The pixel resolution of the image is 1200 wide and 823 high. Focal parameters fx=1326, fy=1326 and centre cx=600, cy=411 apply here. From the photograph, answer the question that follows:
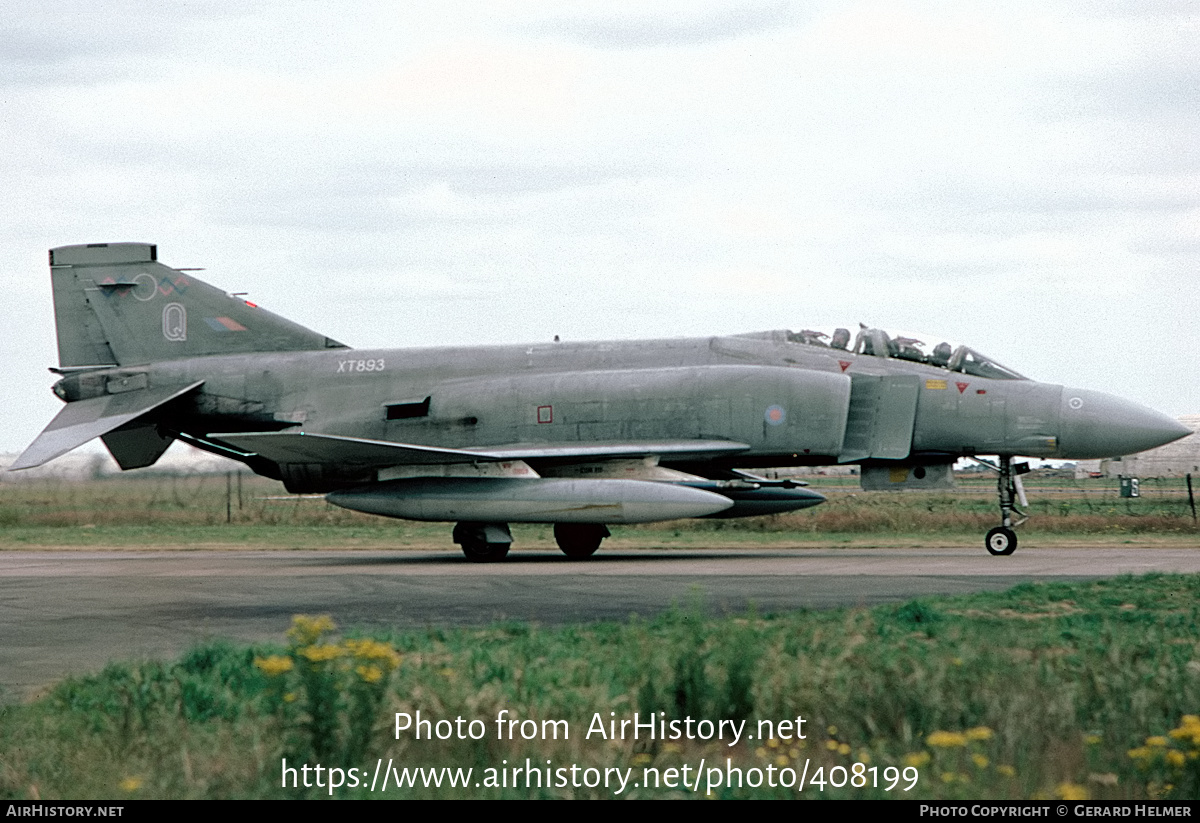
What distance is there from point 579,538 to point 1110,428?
7652 mm

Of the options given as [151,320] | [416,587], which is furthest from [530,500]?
[151,320]

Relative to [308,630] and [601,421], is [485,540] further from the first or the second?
[308,630]

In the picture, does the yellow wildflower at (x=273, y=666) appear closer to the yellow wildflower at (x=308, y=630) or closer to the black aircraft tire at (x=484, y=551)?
the yellow wildflower at (x=308, y=630)

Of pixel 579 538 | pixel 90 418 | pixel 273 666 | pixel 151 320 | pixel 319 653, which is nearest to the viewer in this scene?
pixel 273 666

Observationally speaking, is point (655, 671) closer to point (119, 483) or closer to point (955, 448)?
point (955, 448)

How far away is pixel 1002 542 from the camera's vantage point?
1820 cm

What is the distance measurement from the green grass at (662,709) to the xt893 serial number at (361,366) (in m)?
13.0

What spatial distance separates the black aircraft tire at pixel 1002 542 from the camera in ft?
59.5

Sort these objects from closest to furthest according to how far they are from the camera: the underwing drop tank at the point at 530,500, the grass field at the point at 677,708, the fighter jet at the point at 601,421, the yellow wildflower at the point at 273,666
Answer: the grass field at the point at 677,708 < the yellow wildflower at the point at 273,666 < the underwing drop tank at the point at 530,500 < the fighter jet at the point at 601,421

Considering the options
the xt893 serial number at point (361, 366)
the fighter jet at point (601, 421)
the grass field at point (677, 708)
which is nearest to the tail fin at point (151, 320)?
the fighter jet at point (601, 421)

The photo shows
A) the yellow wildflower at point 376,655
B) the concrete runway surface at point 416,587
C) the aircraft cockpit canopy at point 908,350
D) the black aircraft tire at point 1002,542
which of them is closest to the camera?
the yellow wildflower at point 376,655

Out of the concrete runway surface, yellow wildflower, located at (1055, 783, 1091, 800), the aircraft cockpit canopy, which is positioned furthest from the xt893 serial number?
yellow wildflower, located at (1055, 783, 1091, 800)

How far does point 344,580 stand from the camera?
1503cm

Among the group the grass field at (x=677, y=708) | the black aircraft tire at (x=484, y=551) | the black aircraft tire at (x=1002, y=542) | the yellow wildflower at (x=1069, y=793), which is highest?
the yellow wildflower at (x=1069, y=793)
